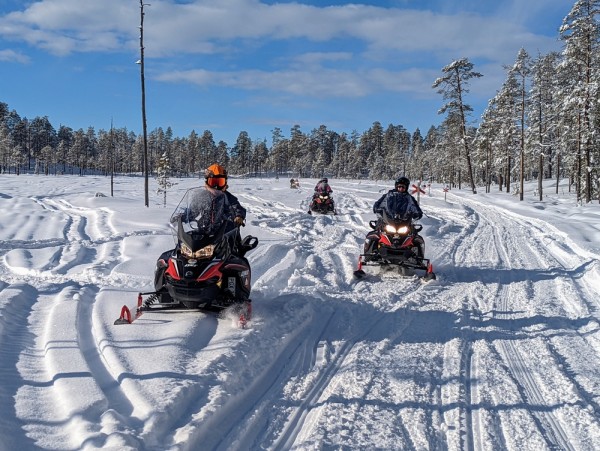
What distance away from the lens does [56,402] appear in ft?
12.2

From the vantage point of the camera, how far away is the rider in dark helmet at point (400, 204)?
33.6 feet

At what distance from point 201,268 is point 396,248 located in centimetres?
477

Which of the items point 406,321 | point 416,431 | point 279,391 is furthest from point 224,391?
point 406,321

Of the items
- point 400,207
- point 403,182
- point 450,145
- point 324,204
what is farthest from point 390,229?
point 450,145

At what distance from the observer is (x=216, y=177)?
7.16 metres

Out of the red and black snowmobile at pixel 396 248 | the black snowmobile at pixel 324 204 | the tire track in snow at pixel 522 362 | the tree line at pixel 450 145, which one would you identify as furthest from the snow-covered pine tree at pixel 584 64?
the red and black snowmobile at pixel 396 248

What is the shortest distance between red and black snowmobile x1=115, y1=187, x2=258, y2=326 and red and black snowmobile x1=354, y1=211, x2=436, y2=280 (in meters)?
3.47

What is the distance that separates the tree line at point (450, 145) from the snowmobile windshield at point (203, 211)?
3114cm

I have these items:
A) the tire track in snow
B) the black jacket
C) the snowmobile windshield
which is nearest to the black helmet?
the black jacket

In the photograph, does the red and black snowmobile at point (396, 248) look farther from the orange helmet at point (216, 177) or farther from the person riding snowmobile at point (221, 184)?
the orange helmet at point (216, 177)

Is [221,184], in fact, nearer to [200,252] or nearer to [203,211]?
[203,211]

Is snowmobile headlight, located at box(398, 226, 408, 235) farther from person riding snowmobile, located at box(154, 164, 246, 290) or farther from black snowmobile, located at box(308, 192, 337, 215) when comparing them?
black snowmobile, located at box(308, 192, 337, 215)

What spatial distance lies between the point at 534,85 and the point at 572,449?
45411 millimetres

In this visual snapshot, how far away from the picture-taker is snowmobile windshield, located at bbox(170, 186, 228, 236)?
648 cm
